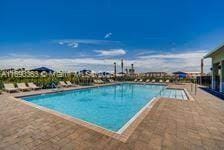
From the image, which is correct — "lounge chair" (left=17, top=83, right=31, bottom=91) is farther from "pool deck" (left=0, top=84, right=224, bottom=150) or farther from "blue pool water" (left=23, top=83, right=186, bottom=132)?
"pool deck" (left=0, top=84, right=224, bottom=150)

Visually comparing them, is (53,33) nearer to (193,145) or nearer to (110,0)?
(110,0)

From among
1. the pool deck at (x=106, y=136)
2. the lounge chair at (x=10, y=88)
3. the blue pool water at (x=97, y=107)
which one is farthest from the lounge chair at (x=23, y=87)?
the pool deck at (x=106, y=136)

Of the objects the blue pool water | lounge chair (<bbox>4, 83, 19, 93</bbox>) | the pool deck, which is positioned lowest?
the blue pool water

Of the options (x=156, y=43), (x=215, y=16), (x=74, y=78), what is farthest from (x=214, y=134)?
(x=156, y=43)

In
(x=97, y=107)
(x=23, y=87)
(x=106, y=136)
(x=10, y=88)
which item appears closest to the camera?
(x=106, y=136)

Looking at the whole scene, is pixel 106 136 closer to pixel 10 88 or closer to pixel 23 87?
pixel 10 88

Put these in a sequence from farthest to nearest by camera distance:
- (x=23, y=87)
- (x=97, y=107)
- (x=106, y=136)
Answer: (x=23, y=87) < (x=97, y=107) < (x=106, y=136)

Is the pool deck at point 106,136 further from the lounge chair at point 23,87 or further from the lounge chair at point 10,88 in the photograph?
the lounge chair at point 23,87

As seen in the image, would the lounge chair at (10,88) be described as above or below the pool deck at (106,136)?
above

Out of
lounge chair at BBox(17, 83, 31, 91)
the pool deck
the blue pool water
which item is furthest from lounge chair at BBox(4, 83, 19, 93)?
the pool deck

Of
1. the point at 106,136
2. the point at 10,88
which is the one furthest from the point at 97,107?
the point at 10,88

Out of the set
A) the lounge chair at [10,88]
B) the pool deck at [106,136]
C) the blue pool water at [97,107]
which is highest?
the lounge chair at [10,88]

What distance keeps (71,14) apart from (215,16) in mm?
12693

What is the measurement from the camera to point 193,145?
3199 mm
